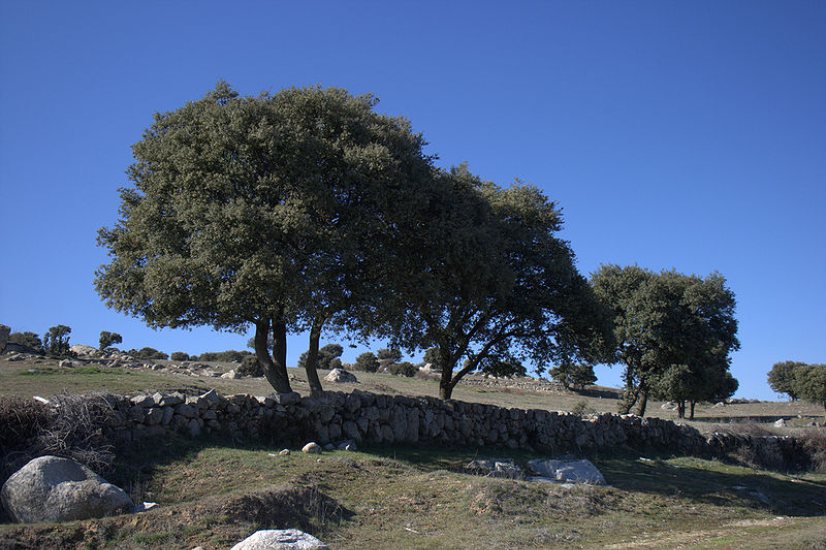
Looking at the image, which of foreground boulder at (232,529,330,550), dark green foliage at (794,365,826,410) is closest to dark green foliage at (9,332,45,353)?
foreground boulder at (232,529,330,550)

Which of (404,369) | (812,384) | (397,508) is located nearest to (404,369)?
(404,369)

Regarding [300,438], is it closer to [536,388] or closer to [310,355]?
[310,355]

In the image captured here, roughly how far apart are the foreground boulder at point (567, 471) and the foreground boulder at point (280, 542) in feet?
34.3

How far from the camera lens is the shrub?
201ft

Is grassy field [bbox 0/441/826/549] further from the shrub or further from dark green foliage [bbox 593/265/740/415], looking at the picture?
the shrub

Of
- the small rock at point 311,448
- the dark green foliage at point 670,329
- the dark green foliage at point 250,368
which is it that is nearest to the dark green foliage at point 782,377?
the dark green foliage at point 670,329

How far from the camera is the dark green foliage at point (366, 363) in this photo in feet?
206

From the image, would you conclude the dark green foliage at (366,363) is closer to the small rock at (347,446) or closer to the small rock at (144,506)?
the small rock at (347,446)

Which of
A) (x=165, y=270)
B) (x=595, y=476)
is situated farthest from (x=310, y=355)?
(x=595, y=476)

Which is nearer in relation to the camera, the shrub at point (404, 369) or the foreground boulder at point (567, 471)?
the foreground boulder at point (567, 471)

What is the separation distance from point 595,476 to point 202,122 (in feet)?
48.4

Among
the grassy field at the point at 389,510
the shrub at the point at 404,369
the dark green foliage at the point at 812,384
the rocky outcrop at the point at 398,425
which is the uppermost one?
the dark green foliage at the point at 812,384

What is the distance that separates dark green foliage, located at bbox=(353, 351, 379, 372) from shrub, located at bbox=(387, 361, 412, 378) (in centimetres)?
152

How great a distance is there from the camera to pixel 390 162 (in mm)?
19828
